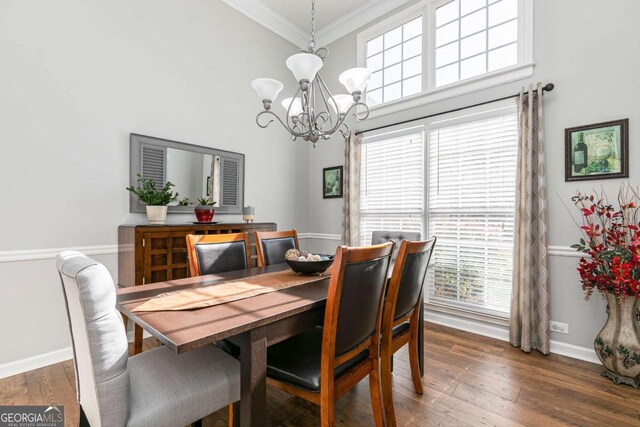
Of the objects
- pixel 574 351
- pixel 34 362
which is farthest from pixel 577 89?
pixel 34 362

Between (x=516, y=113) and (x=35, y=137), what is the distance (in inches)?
154

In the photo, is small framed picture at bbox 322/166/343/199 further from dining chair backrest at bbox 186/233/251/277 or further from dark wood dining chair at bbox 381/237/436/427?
dark wood dining chair at bbox 381/237/436/427

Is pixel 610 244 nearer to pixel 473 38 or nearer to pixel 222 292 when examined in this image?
pixel 473 38

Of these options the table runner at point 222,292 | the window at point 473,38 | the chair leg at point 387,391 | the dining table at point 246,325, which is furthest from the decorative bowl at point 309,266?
the window at point 473,38

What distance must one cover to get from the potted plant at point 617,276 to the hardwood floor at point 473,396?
0.57 ft

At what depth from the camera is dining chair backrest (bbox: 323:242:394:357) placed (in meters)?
1.24

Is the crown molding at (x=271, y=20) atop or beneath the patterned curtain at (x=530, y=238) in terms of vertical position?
atop

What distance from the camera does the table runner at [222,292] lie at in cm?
132

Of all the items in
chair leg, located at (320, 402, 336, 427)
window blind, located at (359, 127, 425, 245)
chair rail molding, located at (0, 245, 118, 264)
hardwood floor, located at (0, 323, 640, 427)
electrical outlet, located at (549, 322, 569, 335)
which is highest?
window blind, located at (359, 127, 425, 245)

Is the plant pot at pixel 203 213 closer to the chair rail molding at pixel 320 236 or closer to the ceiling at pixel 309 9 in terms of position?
the chair rail molding at pixel 320 236

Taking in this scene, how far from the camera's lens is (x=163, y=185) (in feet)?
9.72

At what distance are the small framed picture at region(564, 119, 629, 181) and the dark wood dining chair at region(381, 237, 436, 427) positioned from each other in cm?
159

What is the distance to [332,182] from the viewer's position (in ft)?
13.8

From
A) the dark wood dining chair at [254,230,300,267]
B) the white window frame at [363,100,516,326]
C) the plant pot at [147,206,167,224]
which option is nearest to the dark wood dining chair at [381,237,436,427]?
the dark wood dining chair at [254,230,300,267]
